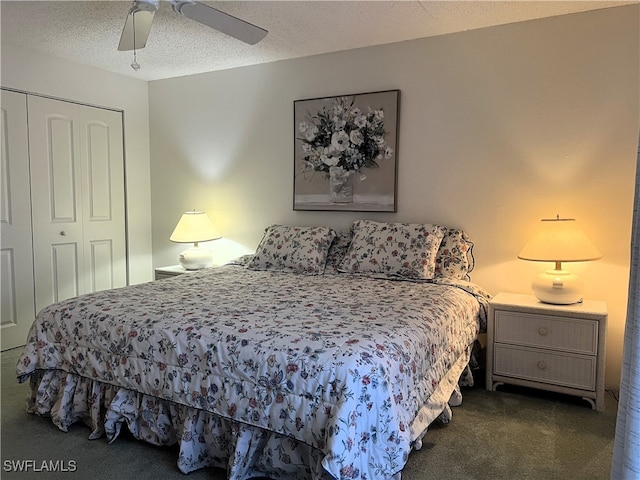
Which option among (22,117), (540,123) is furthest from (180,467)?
(22,117)

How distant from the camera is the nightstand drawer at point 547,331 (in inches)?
101

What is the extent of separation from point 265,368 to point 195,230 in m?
2.41

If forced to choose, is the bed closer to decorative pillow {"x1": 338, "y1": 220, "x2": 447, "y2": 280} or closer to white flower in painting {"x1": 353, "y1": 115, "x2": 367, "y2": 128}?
decorative pillow {"x1": 338, "y1": 220, "x2": 447, "y2": 280}

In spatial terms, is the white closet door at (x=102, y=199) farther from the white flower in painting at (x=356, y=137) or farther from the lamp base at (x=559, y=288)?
the lamp base at (x=559, y=288)

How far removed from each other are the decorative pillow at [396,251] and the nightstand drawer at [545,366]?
63cm

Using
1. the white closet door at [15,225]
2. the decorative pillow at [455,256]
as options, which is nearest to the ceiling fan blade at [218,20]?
the decorative pillow at [455,256]

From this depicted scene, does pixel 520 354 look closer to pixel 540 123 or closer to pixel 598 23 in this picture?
pixel 540 123

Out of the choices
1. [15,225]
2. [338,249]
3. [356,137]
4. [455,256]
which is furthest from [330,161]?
[15,225]

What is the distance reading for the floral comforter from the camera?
1.63 m

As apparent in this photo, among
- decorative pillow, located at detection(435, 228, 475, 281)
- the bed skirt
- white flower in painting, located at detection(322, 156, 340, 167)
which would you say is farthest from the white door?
decorative pillow, located at detection(435, 228, 475, 281)

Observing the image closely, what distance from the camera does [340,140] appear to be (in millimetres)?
3576

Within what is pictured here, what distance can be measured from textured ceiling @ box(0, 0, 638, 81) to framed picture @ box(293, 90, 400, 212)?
16.6 inches

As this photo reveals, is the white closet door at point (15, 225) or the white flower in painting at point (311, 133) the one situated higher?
the white flower in painting at point (311, 133)

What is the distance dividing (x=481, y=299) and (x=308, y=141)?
69.0 inches
